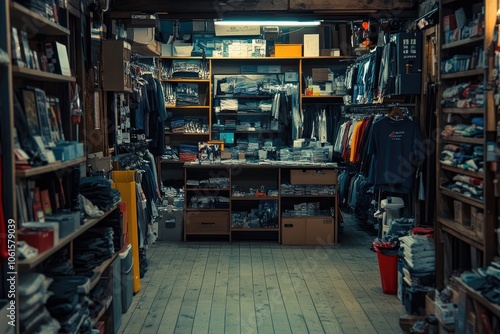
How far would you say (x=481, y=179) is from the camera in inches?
183

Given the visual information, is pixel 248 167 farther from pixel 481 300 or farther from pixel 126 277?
pixel 481 300

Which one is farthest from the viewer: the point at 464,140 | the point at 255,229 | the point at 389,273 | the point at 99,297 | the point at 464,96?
the point at 255,229

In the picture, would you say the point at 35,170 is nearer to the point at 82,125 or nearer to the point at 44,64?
the point at 44,64

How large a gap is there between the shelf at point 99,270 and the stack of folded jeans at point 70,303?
0.29m

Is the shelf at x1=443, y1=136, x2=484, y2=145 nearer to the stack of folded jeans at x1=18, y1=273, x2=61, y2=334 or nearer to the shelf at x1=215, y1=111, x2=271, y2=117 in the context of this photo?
the stack of folded jeans at x1=18, y1=273, x2=61, y2=334

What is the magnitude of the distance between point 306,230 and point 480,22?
4680 mm

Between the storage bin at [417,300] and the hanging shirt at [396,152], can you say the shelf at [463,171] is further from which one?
the hanging shirt at [396,152]

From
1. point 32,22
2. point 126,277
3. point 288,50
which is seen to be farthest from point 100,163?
point 288,50

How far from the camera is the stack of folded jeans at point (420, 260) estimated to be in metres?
5.48

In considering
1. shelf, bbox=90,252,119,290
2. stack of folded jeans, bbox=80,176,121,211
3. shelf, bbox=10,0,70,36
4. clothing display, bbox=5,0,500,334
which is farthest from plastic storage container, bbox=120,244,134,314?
shelf, bbox=10,0,70,36

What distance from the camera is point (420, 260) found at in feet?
18.0

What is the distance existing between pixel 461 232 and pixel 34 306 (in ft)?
10.4

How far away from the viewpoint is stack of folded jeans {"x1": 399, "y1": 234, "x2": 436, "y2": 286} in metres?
5.48

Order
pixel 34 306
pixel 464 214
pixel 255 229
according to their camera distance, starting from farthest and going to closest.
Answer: pixel 255 229, pixel 464 214, pixel 34 306
